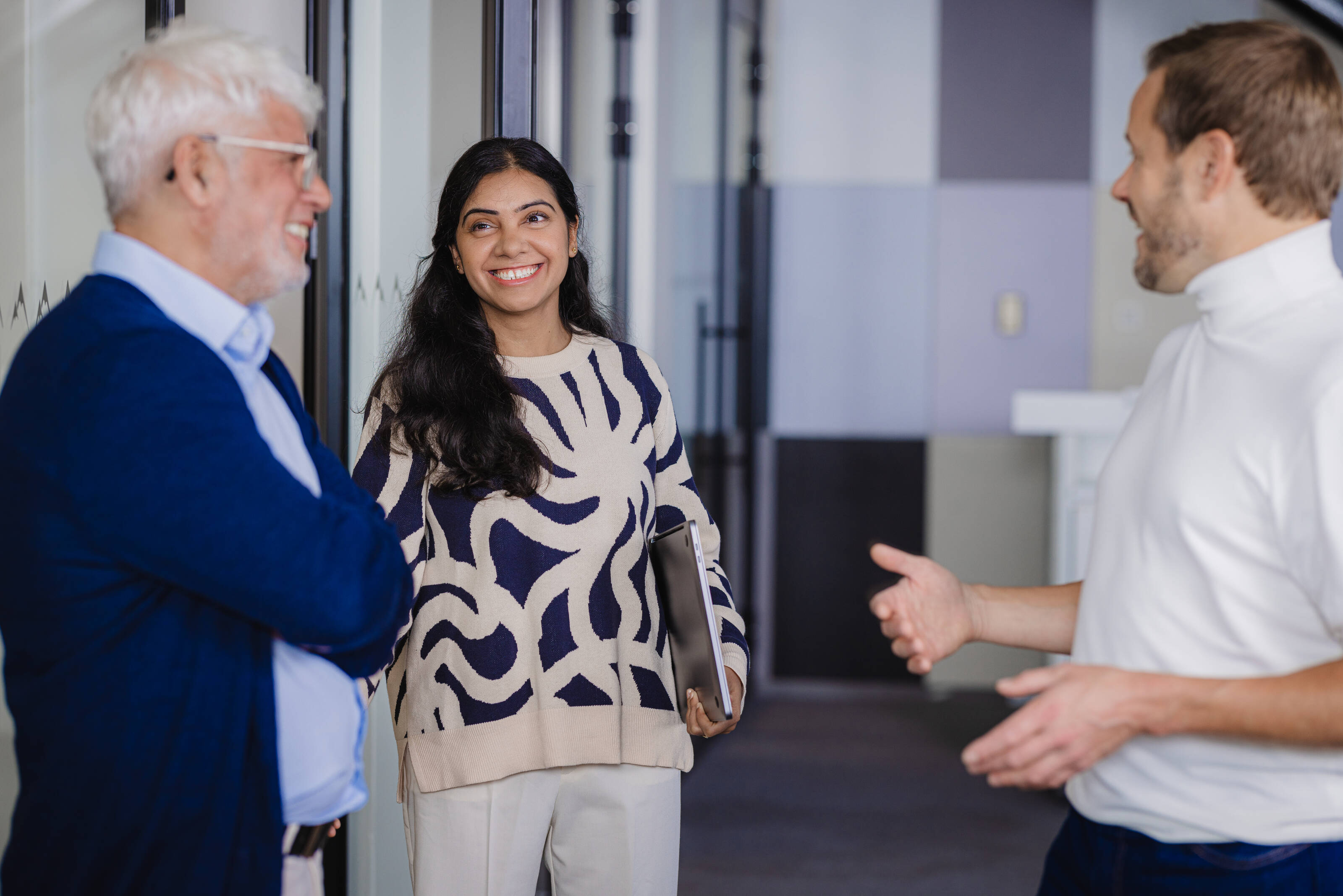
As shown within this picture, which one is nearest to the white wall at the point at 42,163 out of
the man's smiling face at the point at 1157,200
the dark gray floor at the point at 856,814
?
the man's smiling face at the point at 1157,200

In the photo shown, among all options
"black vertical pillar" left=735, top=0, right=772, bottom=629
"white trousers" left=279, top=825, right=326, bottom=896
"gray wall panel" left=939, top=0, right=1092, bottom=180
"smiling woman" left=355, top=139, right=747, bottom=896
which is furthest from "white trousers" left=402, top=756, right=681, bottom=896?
"gray wall panel" left=939, top=0, right=1092, bottom=180

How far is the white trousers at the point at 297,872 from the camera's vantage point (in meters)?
1.02

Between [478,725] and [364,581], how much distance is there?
1.75 ft

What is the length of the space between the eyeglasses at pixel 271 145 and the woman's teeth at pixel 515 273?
47cm

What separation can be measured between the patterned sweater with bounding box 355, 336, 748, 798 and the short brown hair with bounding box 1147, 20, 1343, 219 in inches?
31.6

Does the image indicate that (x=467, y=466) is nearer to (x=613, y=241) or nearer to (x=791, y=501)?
(x=613, y=241)

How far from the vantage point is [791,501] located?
477cm

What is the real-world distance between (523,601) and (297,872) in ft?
1.51

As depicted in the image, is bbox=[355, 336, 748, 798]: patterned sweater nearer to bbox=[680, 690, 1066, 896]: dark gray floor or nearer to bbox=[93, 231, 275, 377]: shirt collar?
bbox=[93, 231, 275, 377]: shirt collar

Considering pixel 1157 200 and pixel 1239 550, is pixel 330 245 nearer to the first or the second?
pixel 1157 200

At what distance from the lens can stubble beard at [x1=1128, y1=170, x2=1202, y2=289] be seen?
3.34 ft

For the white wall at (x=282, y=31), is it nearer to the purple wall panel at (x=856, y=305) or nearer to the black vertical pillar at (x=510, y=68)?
the black vertical pillar at (x=510, y=68)

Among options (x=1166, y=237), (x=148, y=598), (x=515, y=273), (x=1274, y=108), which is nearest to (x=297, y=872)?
(x=148, y=598)

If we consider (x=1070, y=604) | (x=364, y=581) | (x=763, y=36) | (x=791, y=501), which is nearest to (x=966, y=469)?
(x=791, y=501)
